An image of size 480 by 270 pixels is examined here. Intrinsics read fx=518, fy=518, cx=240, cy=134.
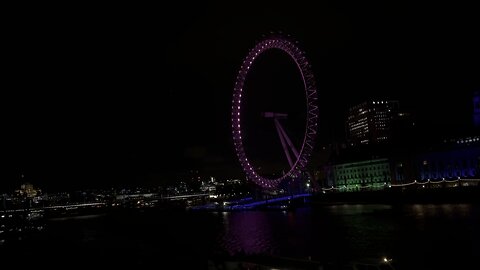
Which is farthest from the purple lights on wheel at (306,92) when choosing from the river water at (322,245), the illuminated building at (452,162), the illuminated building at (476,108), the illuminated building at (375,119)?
the illuminated building at (375,119)

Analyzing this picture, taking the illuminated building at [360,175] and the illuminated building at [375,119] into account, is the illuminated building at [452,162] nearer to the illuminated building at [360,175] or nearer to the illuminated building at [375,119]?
the illuminated building at [360,175]

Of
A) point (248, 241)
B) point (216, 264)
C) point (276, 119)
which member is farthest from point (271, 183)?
point (216, 264)

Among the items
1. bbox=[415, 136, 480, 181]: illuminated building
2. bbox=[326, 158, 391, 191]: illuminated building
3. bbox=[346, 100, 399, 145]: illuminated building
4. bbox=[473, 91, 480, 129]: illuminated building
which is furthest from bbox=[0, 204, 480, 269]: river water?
bbox=[346, 100, 399, 145]: illuminated building

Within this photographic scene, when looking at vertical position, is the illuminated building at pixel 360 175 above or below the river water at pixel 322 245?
above

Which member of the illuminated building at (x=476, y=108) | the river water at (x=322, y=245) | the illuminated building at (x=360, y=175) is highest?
the illuminated building at (x=476, y=108)

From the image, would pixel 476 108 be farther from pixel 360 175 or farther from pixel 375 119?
pixel 375 119

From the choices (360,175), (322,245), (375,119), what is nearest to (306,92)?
(322,245)

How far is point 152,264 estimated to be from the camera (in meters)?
24.8

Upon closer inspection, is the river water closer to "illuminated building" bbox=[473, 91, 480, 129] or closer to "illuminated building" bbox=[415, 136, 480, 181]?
"illuminated building" bbox=[415, 136, 480, 181]

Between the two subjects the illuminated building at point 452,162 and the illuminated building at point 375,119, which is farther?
the illuminated building at point 375,119

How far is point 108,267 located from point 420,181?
202 feet

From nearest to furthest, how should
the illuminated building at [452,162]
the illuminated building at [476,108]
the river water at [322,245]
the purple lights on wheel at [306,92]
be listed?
1. the river water at [322,245]
2. the purple lights on wheel at [306,92]
3. the illuminated building at [452,162]
4. the illuminated building at [476,108]

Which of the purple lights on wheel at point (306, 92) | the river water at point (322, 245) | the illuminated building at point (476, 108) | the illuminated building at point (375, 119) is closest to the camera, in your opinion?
the river water at point (322, 245)

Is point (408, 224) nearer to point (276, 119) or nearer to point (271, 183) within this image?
point (276, 119)
